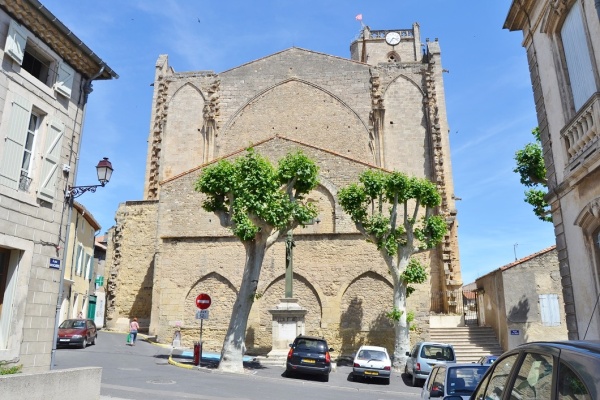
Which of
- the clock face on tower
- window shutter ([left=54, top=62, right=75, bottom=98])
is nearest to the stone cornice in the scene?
window shutter ([left=54, top=62, right=75, bottom=98])

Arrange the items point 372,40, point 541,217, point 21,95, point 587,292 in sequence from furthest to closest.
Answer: point 372,40 → point 541,217 → point 21,95 → point 587,292

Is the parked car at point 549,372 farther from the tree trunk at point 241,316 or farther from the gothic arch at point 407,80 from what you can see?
the gothic arch at point 407,80

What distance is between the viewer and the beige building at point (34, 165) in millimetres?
9266

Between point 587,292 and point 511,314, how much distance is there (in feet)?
43.1

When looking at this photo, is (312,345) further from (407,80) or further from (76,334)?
(407,80)

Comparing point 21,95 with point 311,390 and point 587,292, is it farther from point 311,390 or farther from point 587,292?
point 587,292

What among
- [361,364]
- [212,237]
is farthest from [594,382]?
[212,237]

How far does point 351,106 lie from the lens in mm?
32875

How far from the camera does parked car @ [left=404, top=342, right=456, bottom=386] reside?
15.6 metres

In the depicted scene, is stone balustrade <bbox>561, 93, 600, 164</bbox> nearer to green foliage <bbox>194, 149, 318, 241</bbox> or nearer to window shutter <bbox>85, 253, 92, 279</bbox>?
green foliage <bbox>194, 149, 318, 241</bbox>

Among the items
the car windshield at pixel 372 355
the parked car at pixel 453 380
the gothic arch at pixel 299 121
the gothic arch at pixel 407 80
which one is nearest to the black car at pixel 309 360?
the car windshield at pixel 372 355

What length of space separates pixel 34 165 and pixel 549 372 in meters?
10.2

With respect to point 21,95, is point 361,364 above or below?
below

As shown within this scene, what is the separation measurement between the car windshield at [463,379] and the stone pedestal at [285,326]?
10538 millimetres
